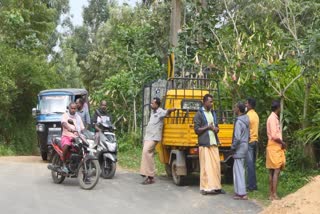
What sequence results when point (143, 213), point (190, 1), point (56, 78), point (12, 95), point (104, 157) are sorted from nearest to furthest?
point (143, 213)
point (104, 157)
point (190, 1)
point (12, 95)
point (56, 78)

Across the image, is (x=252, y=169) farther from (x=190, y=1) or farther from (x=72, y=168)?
(x=190, y=1)

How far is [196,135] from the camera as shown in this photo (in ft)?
35.7

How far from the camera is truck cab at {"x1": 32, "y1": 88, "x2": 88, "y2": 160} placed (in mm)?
17078

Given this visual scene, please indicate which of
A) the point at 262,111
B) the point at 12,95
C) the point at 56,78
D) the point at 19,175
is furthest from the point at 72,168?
the point at 56,78

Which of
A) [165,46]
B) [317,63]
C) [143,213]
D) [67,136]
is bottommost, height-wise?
[143,213]

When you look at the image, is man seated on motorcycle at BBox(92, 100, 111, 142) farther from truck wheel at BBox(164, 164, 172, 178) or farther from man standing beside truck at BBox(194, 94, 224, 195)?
man standing beside truck at BBox(194, 94, 224, 195)

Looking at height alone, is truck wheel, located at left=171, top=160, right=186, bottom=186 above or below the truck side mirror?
below

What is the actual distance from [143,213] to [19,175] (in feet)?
17.0

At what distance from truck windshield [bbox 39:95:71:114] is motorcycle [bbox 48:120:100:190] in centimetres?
620

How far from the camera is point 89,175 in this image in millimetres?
10836

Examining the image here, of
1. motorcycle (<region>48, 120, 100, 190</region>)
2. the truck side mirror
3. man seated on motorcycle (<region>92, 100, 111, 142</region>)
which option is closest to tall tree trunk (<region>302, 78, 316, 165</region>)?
man seated on motorcycle (<region>92, 100, 111, 142</region>)

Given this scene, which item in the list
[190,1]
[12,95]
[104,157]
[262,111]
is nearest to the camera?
[104,157]

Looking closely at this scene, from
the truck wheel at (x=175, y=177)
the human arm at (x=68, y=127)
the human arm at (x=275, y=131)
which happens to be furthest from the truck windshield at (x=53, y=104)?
the human arm at (x=275, y=131)

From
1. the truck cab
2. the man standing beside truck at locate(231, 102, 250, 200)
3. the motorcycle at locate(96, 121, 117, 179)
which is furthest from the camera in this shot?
the truck cab
